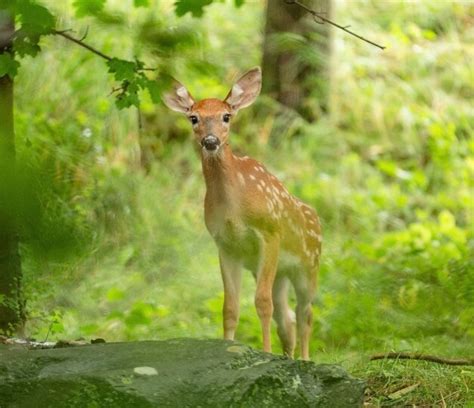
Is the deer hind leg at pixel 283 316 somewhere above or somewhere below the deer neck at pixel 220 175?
below

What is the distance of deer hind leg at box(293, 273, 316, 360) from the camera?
6.59m

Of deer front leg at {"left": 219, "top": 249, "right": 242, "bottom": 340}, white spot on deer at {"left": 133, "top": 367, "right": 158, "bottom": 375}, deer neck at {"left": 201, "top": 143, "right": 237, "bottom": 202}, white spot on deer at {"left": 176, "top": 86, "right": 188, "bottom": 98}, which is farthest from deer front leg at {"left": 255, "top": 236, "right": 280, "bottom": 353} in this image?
white spot on deer at {"left": 133, "top": 367, "right": 158, "bottom": 375}

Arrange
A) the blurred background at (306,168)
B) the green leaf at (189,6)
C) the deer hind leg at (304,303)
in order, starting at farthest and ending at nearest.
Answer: the blurred background at (306,168), the deer hind leg at (304,303), the green leaf at (189,6)

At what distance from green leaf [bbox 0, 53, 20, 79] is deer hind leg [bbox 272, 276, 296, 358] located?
215cm

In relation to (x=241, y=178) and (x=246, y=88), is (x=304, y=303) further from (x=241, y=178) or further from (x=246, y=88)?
(x=246, y=88)

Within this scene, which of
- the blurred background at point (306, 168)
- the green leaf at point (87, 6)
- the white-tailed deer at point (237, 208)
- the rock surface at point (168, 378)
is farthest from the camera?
the blurred background at point (306, 168)

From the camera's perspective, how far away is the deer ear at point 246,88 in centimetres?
627

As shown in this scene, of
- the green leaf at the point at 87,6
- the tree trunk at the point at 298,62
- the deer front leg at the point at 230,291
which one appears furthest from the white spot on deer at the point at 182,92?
the tree trunk at the point at 298,62

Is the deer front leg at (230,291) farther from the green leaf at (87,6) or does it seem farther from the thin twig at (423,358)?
the green leaf at (87,6)

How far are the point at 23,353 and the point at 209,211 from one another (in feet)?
5.41

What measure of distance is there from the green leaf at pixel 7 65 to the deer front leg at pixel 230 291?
1519mm

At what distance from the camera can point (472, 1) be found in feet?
48.6

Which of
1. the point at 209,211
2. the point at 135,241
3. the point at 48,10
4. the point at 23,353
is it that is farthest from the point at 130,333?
the point at 48,10

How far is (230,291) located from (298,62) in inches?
270
